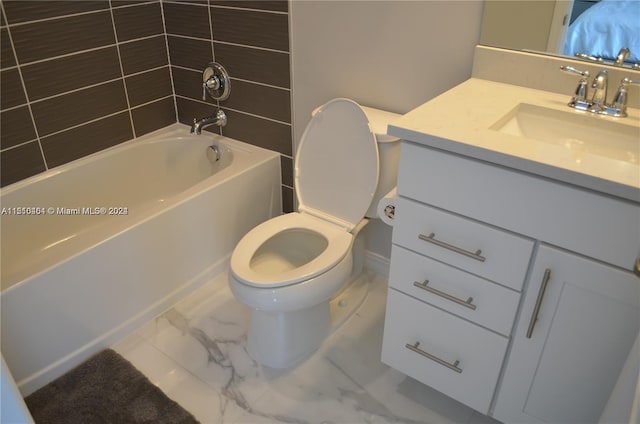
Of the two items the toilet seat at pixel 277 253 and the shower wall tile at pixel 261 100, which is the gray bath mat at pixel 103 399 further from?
the shower wall tile at pixel 261 100

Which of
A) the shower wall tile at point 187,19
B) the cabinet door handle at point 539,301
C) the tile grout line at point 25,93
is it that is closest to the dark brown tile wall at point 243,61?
the shower wall tile at point 187,19

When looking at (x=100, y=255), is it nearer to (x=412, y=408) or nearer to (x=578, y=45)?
(x=412, y=408)

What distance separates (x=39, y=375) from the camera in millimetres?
1635

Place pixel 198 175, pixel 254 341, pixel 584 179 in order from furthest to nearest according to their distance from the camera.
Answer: pixel 198 175 → pixel 254 341 → pixel 584 179

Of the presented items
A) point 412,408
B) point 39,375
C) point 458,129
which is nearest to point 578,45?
point 458,129

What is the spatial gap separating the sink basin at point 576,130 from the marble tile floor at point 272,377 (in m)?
0.86

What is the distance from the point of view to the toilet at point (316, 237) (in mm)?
1598

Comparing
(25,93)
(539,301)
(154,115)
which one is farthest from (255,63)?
(539,301)

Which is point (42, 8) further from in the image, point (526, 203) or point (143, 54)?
point (526, 203)

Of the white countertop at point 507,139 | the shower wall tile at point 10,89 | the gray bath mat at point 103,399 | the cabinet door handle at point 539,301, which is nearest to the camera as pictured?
the white countertop at point 507,139

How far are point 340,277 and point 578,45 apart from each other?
0.99 meters

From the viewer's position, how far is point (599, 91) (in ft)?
4.33

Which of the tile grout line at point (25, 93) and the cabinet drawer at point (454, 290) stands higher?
the tile grout line at point (25, 93)

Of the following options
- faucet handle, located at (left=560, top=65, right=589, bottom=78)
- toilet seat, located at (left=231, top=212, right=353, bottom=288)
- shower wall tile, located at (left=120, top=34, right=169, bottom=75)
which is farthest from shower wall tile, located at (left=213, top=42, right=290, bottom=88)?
faucet handle, located at (left=560, top=65, right=589, bottom=78)
